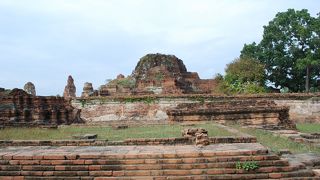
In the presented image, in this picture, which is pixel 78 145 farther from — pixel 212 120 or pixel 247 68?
pixel 247 68

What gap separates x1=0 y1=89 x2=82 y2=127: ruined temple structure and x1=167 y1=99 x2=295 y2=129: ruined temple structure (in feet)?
13.0

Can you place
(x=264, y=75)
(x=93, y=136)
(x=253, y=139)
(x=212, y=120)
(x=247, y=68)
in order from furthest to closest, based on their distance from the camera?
(x=264, y=75), (x=247, y=68), (x=212, y=120), (x=93, y=136), (x=253, y=139)

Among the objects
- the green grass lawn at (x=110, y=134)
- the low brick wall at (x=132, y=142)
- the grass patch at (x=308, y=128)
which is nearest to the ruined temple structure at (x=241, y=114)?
the grass patch at (x=308, y=128)

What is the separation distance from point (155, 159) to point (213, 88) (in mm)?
23967

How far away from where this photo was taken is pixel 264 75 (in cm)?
2827

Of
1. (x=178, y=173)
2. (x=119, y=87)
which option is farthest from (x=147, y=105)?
(x=178, y=173)

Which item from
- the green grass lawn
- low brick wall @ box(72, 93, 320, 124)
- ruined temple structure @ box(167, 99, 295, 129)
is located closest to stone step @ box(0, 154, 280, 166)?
the green grass lawn

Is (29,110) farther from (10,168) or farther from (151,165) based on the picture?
(151,165)

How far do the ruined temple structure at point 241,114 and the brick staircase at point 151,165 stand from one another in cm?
736

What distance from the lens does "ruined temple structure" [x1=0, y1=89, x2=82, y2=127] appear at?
13.0 metres

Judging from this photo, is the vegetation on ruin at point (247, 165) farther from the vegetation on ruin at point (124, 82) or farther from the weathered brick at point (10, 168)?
the vegetation on ruin at point (124, 82)

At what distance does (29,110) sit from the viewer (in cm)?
1348

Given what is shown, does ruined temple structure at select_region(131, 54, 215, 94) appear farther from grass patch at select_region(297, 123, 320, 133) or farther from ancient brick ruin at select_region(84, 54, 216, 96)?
grass patch at select_region(297, 123, 320, 133)

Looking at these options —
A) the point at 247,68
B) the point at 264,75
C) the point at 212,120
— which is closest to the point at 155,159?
the point at 212,120
